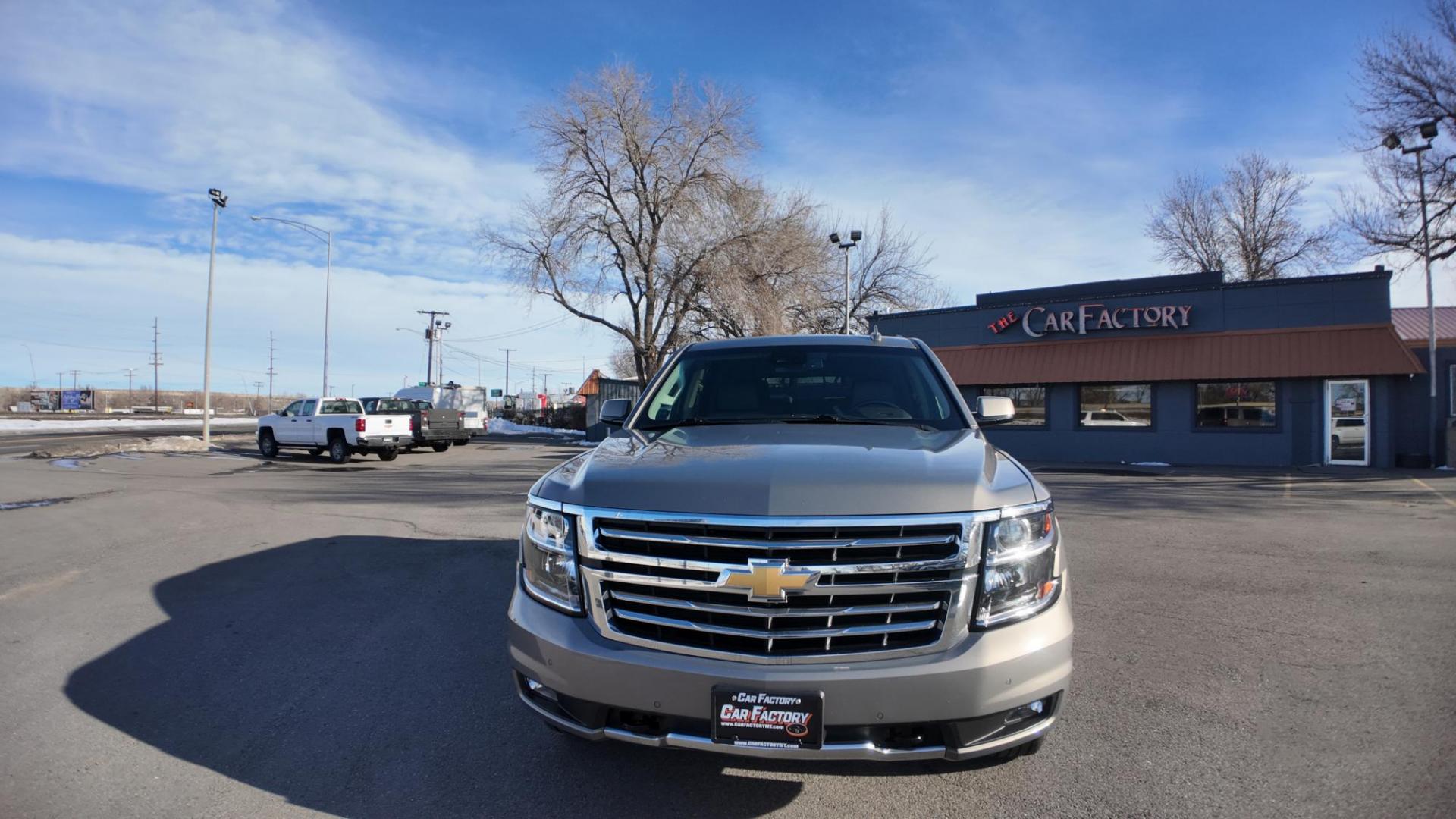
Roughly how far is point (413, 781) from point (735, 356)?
8.58 feet

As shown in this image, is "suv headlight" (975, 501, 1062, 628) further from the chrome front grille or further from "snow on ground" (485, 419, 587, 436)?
"snow on ground" (485, 419, 587, 436)

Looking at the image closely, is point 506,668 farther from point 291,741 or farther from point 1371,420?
point 1371,420

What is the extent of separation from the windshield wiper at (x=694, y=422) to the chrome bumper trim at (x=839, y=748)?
163 centimetres

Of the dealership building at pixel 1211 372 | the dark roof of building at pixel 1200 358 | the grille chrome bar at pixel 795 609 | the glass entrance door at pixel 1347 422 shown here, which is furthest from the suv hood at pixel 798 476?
the glass entrance door at pixel 1347 422

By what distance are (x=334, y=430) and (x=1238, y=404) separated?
79.3 feet

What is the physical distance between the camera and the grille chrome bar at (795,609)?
2461 mm

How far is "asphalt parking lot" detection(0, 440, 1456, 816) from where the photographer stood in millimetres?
2930

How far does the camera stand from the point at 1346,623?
510cm

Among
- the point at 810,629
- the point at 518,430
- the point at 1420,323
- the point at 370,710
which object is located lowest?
the point at 370,710

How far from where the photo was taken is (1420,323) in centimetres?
2711

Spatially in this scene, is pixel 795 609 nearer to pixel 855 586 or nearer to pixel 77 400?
pixel 855 586

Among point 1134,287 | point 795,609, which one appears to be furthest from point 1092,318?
point 795,609

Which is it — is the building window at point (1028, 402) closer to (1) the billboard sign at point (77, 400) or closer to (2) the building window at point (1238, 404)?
(2) the building window at point (1238, 404)

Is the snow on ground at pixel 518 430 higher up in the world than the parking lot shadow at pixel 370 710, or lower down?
higher up
